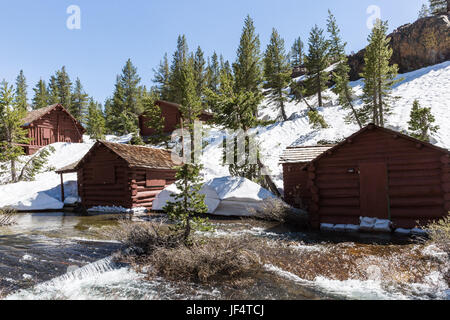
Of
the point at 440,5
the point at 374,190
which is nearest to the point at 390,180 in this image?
the point at 374,190

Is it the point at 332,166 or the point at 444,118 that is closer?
the point at 332,166

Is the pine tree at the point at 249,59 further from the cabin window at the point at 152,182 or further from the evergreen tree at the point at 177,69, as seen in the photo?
the cabin window at the point at 152,182

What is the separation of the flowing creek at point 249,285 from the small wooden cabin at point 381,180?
6.59 feet

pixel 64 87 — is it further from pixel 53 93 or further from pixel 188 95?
A: pixel 188 95

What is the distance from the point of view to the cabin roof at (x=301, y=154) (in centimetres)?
1559

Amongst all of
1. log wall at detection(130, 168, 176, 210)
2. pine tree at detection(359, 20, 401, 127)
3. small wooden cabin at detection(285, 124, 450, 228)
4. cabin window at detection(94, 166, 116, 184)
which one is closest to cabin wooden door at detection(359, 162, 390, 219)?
small wooden cabin at detection(285, 124, 450, 228)

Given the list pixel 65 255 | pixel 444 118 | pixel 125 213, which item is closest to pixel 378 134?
pixel 65 255

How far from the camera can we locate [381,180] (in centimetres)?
1094

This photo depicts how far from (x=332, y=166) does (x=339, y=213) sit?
2001mm

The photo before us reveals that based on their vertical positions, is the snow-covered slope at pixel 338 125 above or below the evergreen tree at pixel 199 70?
below

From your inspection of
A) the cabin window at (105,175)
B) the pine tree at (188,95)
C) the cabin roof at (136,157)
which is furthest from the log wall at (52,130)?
the cabin window at (105,175)

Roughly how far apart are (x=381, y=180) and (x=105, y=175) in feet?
53.2

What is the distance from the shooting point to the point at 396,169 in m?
10.8
